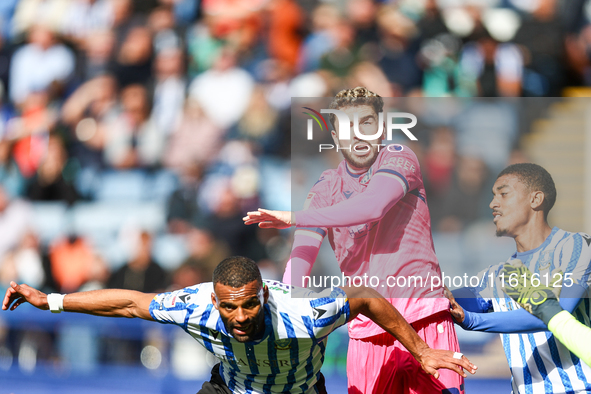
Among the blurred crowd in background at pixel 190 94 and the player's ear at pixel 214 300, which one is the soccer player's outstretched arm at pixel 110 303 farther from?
the blurred crowd in background at pixel 190 94

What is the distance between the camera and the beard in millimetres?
3590

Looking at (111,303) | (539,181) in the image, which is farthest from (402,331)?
(111,303)

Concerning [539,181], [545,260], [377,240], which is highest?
[539,181]

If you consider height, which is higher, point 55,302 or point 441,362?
point 55,302

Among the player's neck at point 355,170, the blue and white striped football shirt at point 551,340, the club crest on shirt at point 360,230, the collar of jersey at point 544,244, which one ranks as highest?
the player's neck at point 355,170

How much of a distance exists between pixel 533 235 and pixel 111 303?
2315mm

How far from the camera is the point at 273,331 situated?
318cm

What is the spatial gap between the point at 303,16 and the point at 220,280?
4999 millimetres

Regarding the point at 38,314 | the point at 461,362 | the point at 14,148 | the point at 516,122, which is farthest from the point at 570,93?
the point at 14,148

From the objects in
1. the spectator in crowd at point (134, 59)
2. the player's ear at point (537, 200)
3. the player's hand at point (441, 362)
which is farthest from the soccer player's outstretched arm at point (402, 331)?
the spectator in crowd at point (134, 59)

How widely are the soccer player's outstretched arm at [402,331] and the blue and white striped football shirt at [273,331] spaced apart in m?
0.08

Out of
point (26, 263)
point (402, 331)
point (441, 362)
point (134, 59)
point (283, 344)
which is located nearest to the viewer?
point (441, 362)

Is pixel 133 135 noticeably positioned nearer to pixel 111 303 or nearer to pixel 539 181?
pixel 111 303

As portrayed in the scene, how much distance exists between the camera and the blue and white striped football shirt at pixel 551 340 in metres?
3.33
